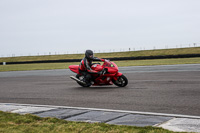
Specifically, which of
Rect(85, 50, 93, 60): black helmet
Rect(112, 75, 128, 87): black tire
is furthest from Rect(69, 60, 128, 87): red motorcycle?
Rect(85, 50, 93, 60): black helmet

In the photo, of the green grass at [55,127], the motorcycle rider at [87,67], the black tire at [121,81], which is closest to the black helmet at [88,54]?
the motorcycle rider at [87,67]

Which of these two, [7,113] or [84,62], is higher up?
[84,62]

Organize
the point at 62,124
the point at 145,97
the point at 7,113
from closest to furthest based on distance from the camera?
the point at 62,124 → the point at 7,113 → the point at 145,97

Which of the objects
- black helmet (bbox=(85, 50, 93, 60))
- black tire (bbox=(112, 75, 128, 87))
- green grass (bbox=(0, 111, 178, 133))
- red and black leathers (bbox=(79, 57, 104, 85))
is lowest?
green grass (bbox=(0, 111, 178, 133))

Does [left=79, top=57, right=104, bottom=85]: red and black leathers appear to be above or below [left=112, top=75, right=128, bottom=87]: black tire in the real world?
Answer: above

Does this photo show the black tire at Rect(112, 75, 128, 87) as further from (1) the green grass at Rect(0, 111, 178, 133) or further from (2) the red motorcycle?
(1) the green grass at Rect(0, 111, 178, 133)

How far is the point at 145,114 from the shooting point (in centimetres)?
581

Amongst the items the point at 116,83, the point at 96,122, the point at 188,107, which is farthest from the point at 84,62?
the point at 96,122

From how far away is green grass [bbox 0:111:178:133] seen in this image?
4582 millimetres

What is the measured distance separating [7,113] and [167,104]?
3865 millimetres

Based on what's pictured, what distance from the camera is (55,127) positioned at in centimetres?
492

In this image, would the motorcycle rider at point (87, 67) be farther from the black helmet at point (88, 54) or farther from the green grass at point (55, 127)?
the green grass at point (55, 127)

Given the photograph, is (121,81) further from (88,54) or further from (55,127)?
(55,127)

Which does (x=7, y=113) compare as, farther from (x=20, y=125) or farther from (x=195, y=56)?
(x=195, y=56)
